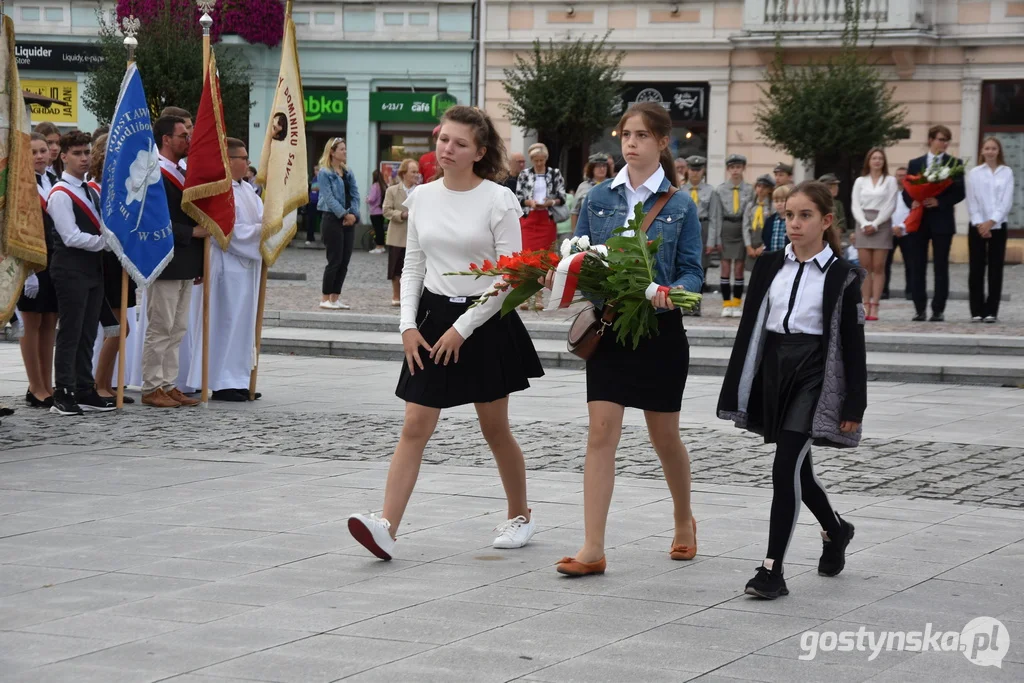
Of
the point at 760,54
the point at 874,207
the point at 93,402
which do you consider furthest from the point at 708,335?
the point at 760,54

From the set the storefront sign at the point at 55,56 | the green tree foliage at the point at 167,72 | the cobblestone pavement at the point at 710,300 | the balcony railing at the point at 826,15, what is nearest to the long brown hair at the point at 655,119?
the cobblestone pavement at the point at 710,300

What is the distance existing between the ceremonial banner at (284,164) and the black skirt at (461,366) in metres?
5.69

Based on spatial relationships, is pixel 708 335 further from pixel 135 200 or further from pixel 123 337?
pixel 135 200

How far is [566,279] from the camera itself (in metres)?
5.72

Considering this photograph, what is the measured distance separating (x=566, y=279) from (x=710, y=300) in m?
15.1

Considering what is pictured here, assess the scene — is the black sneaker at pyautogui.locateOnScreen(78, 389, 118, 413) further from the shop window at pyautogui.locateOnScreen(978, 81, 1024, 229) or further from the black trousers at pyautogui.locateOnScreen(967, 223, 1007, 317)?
the shop window at pyautogui.locateOnScreen(978, 81, 1024, 229)

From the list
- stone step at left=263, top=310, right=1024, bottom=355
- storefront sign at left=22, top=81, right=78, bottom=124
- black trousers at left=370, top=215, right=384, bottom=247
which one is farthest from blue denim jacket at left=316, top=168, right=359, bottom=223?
storefront sign at left=22, top=81, right=78, bottom=124

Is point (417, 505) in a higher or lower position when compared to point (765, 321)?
lower

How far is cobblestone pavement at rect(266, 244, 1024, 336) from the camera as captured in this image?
16500mm

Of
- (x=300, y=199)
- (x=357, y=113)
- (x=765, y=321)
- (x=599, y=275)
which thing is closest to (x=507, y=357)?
(x=599, y=275)

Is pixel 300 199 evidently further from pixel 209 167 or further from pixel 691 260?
pixel 691 260

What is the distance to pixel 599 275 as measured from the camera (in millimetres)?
5824

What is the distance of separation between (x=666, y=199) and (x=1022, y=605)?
6.79 ft

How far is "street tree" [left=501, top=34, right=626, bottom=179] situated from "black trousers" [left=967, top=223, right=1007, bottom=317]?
14446 millimetres
